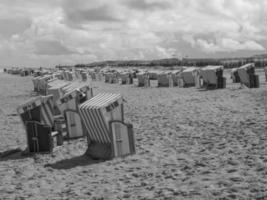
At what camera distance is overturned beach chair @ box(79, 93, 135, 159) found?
6699mm

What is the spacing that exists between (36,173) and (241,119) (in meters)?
5.37

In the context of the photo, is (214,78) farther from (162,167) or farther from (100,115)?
(162,167)

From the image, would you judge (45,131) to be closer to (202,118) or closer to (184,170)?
(184,170)

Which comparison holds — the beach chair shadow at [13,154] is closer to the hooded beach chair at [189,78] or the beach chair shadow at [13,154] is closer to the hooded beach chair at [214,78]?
the hooded beach chair at [214,78]

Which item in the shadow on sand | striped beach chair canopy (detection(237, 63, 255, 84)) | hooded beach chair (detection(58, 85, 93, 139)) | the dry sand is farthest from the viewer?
striped beach chair canopy (detection(237, 63, 255, 84))

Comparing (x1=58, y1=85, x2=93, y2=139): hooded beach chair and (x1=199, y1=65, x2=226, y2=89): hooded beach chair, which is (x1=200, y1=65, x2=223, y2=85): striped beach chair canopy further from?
(x1=58, y1=85, x2=93, y2=139): hooded beach chair

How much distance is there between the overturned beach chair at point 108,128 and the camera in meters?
6.70

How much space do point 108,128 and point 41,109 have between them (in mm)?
2076

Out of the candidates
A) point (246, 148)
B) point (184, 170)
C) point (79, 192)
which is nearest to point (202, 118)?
point (246, 148)

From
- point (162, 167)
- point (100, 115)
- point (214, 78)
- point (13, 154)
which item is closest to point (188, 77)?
point (214, 78)

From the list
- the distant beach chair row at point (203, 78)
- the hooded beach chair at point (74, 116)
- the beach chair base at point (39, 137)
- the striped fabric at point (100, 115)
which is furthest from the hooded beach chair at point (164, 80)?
the striped fabric at point (100, 115)

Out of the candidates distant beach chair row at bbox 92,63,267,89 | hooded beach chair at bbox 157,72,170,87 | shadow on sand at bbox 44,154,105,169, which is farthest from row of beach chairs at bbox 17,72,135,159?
hooded beach chair at bbox 157,72,170,87

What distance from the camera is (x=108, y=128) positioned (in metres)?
6.75

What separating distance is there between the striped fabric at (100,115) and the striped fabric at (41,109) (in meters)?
1.07
